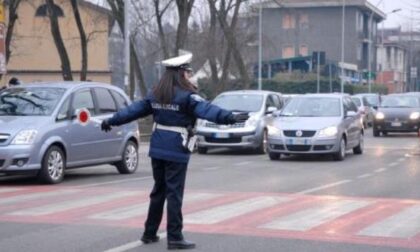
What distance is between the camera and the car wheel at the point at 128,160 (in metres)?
16.8

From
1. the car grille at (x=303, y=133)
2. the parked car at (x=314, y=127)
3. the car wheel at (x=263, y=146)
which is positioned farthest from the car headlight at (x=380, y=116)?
the car grille at (x=303, y=133)

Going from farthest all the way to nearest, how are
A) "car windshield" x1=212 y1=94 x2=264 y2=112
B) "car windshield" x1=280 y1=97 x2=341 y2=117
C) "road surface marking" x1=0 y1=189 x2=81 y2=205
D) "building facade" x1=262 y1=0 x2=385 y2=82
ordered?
"building facade" x1=262 y1=0 x2=385 y2=82 < "car windshield" x1=212 y1=94 x2=264 y2=112 < "car windshield" x1=280 y1=97 x2=341 y2=117 < "road surface marking" x1=0 y1=189 x2=81 y2=205

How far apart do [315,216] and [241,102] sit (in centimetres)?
1338

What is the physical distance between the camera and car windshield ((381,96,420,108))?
3384 cm

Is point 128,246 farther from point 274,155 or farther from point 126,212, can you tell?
point 274,155

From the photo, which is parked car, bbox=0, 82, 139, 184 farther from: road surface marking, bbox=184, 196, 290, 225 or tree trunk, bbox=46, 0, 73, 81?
tree trunk, bbox=46, 0, 73, 81

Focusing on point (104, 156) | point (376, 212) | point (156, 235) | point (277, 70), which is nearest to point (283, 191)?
point (376, 212)

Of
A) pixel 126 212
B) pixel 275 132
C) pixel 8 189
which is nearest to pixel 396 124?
pixel 275 132

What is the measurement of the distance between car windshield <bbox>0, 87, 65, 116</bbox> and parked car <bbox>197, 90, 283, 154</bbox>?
23.5 ft

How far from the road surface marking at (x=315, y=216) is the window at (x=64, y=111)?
5.29 m

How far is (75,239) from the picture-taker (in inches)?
357

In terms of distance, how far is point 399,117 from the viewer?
33.2 m

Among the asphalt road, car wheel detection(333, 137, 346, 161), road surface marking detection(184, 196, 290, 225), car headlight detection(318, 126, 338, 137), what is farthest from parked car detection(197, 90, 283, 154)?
road surface marking detection(184, 196, 290, 225)

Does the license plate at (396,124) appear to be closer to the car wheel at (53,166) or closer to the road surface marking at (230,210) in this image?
the car wheel at (53,166)
